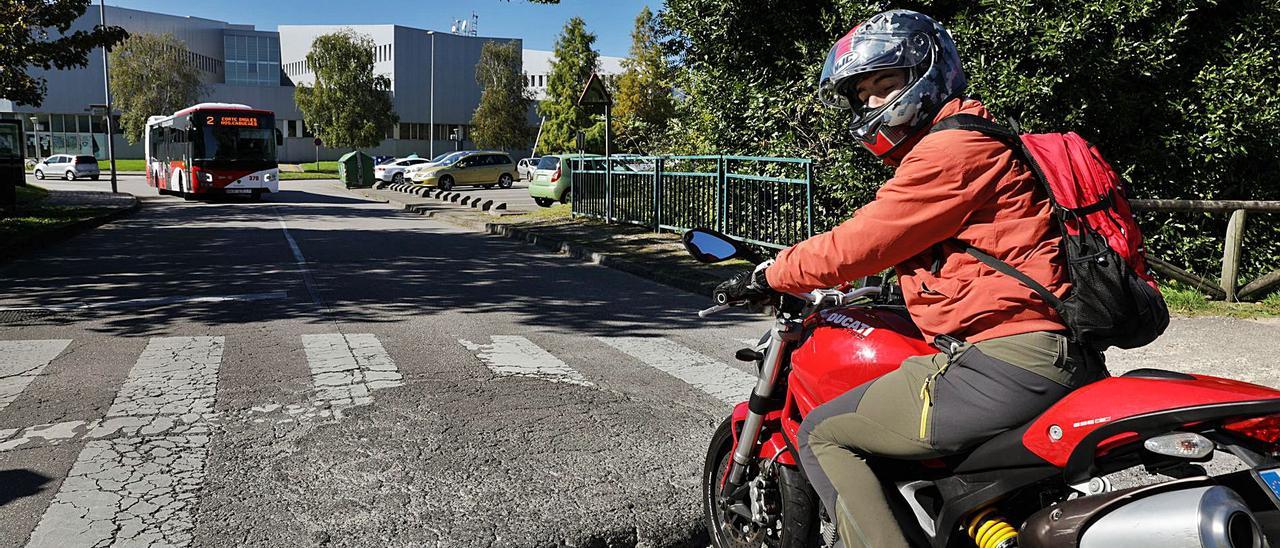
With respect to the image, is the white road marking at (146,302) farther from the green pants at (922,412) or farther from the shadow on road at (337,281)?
the green pants at (922,412)

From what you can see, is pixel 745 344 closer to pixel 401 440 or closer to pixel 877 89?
pixel 401 440

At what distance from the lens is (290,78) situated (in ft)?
289

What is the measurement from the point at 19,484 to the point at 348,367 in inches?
95.5

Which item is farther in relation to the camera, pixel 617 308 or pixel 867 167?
pixel 867 167

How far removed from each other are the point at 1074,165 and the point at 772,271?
0.77 meters

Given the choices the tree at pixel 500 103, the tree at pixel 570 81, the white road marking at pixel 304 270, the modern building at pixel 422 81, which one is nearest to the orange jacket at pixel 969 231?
the white road marking at pixel 304 270

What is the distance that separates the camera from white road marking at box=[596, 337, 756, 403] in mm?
5859

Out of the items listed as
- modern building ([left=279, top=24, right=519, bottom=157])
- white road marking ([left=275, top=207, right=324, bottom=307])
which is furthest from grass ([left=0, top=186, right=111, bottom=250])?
modern building ([left=279, top=24, right=519, bottom=157])

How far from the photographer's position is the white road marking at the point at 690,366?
5.86m

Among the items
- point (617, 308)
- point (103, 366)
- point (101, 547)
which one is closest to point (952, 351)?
point (101, 547)

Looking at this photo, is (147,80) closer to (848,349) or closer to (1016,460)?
(848,349)

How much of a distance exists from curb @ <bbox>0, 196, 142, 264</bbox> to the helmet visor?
13.5 m

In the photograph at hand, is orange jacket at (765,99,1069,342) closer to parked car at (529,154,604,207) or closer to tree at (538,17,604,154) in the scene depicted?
parked car at (529,154,604,207)

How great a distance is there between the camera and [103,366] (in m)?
6.35
